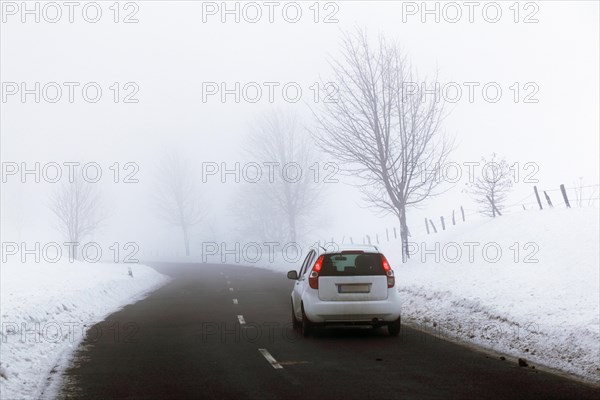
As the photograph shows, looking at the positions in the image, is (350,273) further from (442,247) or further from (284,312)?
(442,247)

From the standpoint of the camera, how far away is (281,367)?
867 centimetres

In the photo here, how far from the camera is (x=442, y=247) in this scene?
2623 cm

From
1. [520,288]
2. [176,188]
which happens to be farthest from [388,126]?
[176,188]

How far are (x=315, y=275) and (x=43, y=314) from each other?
24.2ft

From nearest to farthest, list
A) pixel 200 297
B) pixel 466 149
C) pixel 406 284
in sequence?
pixel 406 284 < pixel 200 297 < pixel 466 149

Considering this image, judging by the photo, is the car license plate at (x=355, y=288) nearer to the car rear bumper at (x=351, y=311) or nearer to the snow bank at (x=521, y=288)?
the car rear bumper at (x=351, y=311)

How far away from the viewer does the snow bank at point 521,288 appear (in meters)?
9.66

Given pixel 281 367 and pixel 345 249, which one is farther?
pixel 345 249

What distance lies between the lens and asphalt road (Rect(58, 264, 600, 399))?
7.03m

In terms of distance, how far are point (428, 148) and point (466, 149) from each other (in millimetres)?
150414

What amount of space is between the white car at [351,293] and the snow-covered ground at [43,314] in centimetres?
462

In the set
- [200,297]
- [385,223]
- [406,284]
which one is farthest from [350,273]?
[385,223]

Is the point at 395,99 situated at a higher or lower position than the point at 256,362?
higher

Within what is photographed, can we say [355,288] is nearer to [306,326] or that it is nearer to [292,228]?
[306,326]
